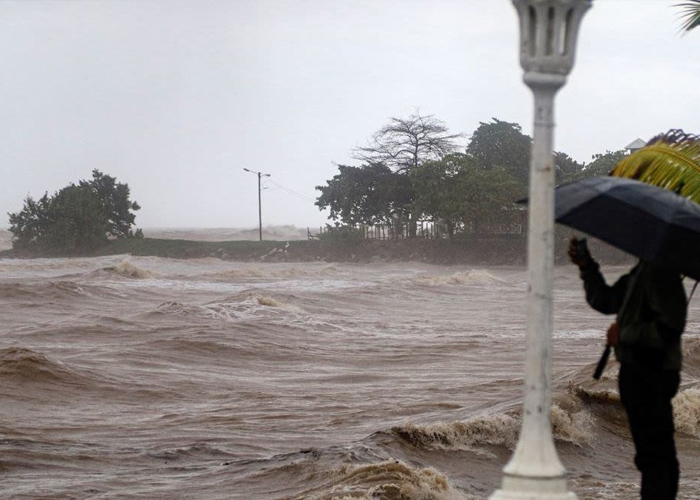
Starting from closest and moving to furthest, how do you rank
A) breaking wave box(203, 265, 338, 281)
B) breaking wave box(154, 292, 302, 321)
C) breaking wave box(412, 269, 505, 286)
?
breaking wave box(154, 292, 302, 321) < breaking wave box(412, 269, 505, 286) < breaking wave box(203, 265, 338, 281)

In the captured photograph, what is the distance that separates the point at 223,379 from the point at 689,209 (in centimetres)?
1059

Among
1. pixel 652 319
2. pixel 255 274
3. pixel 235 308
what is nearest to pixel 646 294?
pixel 652 319

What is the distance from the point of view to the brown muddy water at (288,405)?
7.86 metres

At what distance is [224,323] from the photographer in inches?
848

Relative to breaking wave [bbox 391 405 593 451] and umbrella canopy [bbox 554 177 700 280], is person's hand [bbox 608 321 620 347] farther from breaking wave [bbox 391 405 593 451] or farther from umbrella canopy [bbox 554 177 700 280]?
breaking wave [bbox 391 405 593 451]

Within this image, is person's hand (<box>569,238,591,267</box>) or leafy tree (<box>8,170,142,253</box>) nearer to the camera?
person's hand (<box>569,238,591,267</box>)

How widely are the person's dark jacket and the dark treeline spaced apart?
45853 mm

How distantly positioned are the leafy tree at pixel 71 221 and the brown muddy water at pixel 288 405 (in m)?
41.8

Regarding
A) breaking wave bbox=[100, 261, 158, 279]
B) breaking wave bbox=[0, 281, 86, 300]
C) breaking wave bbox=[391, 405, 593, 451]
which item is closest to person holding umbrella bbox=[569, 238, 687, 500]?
breaking wave bbox=[391, 405, 593, 451]

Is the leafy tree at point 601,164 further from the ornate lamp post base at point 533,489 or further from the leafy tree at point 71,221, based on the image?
the ornate lamp post base at point 533,489

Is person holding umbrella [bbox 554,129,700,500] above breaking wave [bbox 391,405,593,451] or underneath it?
above

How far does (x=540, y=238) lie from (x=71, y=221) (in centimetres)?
6572

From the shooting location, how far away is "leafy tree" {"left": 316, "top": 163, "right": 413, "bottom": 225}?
2185 inches

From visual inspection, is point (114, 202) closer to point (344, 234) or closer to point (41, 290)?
point (344, 234)
